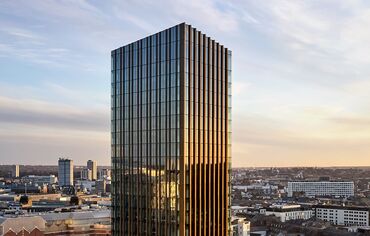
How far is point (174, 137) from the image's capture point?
59.7 m

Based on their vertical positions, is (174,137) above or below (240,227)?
above

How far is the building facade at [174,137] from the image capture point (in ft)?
195

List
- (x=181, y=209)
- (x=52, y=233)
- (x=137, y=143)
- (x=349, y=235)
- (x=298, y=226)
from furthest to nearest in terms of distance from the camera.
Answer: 1. (x=298, y=226)
2. (x=349, y=235)
3. (x=52, y=233)
4. (x=137, y=143)
5. (x=181, y=209)

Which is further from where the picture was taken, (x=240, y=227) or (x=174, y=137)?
(x=240, y=227)

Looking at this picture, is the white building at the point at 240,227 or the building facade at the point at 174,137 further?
the white building at the point at 240,227

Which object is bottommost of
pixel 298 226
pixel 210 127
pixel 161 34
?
pixel 298 226

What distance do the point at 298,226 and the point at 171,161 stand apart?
391ft

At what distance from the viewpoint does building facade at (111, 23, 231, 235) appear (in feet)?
195

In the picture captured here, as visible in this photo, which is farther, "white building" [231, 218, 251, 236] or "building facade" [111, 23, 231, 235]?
"white building" [231, 218, 251, 236]

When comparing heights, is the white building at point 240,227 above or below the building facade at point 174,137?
below

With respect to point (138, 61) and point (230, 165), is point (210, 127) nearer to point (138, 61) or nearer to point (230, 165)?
point (230, 165)

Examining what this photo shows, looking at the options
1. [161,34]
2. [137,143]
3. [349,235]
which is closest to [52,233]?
[137,143]

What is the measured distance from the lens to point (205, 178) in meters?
60.9

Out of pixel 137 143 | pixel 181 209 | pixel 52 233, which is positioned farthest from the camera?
pixel 52 233
